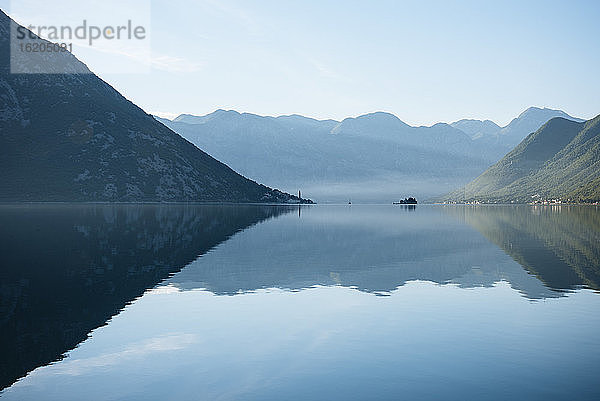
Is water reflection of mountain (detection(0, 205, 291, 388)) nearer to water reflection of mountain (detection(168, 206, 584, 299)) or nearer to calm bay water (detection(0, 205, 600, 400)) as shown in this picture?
calm bay water (detection(0, 205, 600, 400))

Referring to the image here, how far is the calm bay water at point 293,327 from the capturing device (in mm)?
22953

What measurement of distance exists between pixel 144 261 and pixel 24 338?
107 feet

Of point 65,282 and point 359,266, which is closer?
point 65,282

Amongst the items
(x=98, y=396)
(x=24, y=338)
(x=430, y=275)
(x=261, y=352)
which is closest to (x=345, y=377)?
(x=261, y=352)

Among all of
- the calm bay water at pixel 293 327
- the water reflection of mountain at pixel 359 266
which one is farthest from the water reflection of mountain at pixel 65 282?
the water reflection of mountain at pixel 359 266

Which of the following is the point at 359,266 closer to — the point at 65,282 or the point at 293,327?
the point at 293,327

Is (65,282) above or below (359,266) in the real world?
above

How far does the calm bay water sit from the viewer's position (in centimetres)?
2295

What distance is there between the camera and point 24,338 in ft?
95.7

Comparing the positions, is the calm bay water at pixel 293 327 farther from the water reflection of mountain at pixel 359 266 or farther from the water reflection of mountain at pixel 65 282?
the water reflection of mountain at pixel 359 266

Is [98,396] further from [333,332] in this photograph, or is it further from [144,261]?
[144,261]

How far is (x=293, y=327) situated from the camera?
33344 millimetres

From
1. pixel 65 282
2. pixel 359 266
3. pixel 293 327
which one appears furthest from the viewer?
pixel 359 266

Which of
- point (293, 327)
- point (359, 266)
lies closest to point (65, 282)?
point (293, 327)
